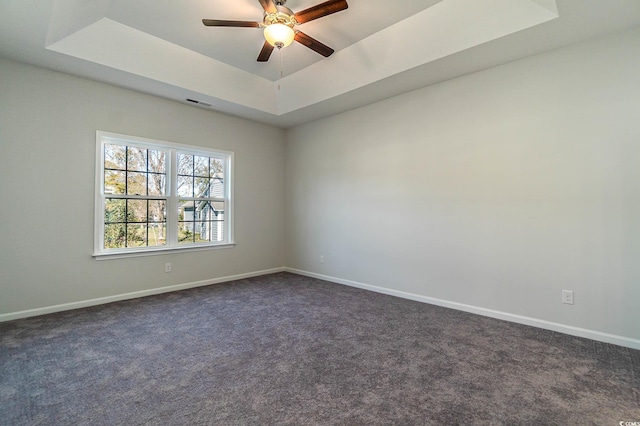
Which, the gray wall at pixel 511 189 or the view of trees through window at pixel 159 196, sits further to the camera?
the view of trees through window at pixel 159 196

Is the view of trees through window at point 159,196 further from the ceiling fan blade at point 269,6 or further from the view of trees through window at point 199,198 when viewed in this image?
the ceiling fan blade at point 269,6

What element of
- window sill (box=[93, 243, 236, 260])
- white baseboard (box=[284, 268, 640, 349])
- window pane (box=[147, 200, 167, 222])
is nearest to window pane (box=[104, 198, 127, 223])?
window pane (box=[147, 200, 167, 222])

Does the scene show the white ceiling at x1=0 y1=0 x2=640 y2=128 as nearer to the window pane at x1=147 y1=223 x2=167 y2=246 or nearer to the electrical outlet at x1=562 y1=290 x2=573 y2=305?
the window pane at x1=147 y1=223 x2=167 y2=246

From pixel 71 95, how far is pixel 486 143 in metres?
4.80

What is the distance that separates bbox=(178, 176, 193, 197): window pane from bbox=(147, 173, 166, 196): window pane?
0.72 ft

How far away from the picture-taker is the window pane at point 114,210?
12.3 ft

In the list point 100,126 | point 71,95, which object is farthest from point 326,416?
point 71,95

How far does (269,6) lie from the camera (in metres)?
2.32

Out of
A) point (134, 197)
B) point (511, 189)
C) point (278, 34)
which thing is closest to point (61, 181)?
point (134, 197)

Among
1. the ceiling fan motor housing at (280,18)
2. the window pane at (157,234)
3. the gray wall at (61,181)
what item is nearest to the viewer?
the ceiling fan motor housing at (280,18)

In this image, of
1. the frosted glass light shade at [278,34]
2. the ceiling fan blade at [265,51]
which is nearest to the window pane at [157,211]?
the ceiling fan blade at [265,51]

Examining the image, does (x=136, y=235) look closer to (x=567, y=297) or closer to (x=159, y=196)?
(x=159, y=196)

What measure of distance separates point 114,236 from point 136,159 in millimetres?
1070

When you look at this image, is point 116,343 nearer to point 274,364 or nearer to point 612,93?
point 274,364
